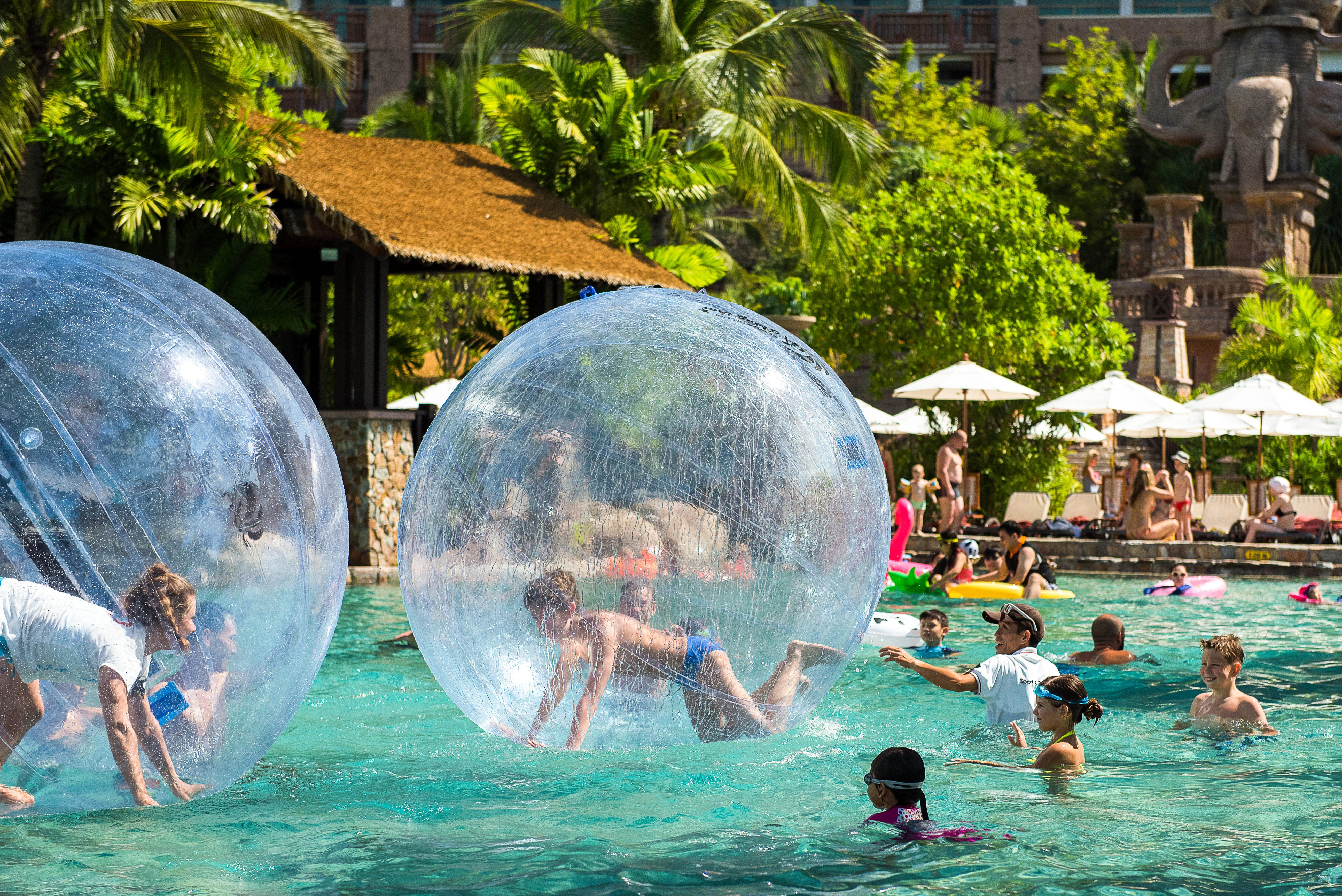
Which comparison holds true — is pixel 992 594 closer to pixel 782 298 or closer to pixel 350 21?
pixel 782 298

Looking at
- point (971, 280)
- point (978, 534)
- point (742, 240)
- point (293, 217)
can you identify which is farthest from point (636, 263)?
point (742, 240)

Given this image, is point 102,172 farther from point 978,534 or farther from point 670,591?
point 670,591

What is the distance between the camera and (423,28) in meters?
52.7

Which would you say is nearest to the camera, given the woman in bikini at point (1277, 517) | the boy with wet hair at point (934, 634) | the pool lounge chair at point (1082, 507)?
the boy with wet hair at point (934, 634)

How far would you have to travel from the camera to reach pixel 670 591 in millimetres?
5895

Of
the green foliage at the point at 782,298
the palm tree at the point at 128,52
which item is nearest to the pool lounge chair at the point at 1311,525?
the palm tree at the point at 128,52

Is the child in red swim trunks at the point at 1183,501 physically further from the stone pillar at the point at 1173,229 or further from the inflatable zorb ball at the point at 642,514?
the stone pillar at the point at 1173,229

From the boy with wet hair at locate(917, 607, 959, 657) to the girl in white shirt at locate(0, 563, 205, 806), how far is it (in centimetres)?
650

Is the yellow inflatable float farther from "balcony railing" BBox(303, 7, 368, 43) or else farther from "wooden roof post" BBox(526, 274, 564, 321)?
"balcony railing" BBox(303, 7, 368, 43)

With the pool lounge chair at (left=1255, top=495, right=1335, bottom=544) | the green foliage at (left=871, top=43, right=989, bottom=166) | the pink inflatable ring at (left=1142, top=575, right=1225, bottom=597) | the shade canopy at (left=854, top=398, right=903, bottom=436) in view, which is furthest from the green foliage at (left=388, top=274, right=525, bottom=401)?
the pink inflatable ring at (left=1142, top=575, right=1225, bottom=597)

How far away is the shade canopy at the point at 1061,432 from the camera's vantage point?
25141 mm

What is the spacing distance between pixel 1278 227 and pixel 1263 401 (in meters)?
16.8

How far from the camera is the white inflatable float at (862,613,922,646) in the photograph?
36.3 feet

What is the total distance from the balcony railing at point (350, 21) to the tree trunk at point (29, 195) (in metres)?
36.5
